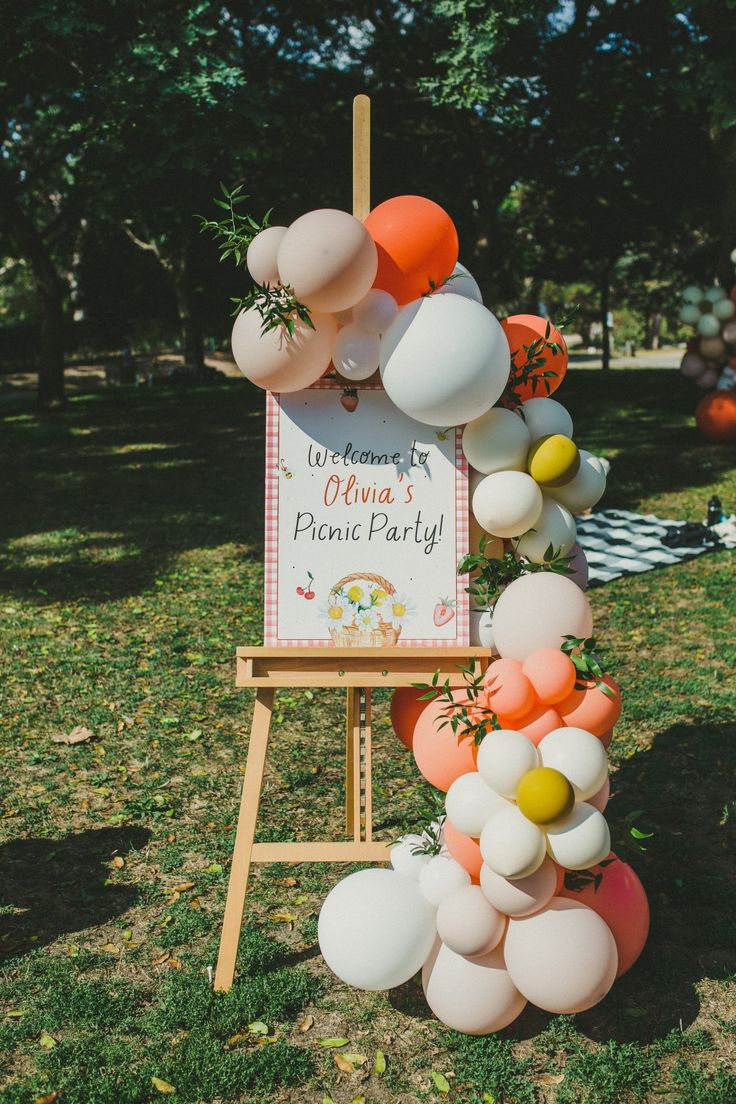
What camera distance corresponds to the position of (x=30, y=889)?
13.2ft

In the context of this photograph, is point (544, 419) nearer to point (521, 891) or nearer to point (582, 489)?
point (582, 489)

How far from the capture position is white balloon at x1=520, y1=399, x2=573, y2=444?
331 cm

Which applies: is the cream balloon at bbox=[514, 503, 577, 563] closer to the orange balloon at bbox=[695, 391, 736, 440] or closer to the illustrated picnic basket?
the illustrated picnic basket

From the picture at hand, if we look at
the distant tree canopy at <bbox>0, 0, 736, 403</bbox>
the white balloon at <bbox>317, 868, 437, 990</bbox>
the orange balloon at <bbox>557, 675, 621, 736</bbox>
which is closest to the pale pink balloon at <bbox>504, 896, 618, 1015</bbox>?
the white balloon at <bbox>317, 868, 437, 990</bbox>

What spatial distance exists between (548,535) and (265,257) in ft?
4.24

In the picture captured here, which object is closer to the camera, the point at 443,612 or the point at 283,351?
the point at 283,351

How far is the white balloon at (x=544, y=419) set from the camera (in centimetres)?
331

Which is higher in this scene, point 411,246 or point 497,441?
point 411,246

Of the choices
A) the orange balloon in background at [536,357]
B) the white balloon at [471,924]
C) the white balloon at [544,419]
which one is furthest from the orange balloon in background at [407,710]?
the orange balloon in background at [536,357]

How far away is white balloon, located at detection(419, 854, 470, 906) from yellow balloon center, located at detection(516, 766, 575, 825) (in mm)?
393

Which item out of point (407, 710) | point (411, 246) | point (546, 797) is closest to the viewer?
point (546, 797)

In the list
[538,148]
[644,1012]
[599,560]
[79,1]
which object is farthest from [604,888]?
[538,148]

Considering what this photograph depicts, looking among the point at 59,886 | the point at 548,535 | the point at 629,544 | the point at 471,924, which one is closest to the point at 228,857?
the point at 59,886

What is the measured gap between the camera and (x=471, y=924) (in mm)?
2934
